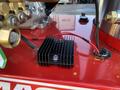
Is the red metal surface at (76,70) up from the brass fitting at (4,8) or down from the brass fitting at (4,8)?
down

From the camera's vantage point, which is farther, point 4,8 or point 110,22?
point 110,22

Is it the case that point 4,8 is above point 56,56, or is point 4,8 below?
above

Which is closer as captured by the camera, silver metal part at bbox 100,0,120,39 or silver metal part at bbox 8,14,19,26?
silver metal part at bbox 8,14,19,26

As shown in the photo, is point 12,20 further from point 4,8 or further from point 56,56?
point 56,56

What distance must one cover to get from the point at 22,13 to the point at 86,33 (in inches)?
12.0

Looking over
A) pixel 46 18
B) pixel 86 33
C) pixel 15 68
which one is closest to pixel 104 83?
pixel 15 68

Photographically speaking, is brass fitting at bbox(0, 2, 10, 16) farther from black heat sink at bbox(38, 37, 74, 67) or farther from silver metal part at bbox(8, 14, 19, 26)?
black heat sink at bbox(38, 37, 74, 67)

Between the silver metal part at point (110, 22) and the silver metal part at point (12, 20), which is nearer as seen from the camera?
the silver metal part at point (12, 20)

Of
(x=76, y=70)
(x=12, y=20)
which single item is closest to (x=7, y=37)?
→ (x=12, y=20)

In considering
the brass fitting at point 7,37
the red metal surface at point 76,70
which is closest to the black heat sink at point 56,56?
the red metal surface at point 76,70

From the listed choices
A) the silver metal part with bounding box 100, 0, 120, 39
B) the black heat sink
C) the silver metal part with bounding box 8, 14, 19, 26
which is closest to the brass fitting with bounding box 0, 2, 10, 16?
the silver metal part with bounding box 8, 14, 19, 26

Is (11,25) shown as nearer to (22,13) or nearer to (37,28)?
(22,13)

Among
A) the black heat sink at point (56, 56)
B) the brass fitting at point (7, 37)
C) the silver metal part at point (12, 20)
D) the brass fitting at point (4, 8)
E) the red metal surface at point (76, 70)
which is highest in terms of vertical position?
the brass fitting at point (4, 8)

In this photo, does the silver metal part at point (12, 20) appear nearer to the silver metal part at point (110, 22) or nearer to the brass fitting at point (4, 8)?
the brass fitting at point (4, 8)
